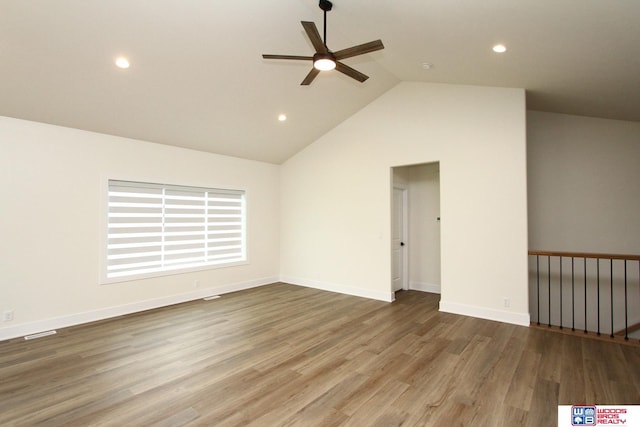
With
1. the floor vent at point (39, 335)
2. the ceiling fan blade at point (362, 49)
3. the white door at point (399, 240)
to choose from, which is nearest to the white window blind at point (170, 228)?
the floor vent at point (39, 335)

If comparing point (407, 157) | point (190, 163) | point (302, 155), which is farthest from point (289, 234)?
point (407, 157)

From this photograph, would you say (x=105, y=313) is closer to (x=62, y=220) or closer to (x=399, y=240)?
(x=62, y=220)

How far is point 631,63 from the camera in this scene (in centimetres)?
312

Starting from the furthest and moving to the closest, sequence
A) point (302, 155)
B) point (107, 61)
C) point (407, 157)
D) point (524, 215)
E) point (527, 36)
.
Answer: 1. point (302, 155)
2. point (407, 157)
3. point (524, 215)
4. point (107, 61)
5. point (527, 36)

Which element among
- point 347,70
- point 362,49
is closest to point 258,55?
point 347,70

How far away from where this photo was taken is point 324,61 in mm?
2922

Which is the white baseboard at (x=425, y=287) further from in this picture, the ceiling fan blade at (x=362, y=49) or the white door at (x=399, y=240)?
the ceiling fan blade at (x=362, y=49)

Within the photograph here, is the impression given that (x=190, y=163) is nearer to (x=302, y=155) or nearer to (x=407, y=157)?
(x=302, y=155)

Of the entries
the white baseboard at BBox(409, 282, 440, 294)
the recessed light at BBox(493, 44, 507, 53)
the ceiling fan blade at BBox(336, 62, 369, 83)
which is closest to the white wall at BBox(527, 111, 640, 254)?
the white baseboard at BBox(409, 282, 440, 294)

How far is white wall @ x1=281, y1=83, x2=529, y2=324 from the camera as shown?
4.40 metres

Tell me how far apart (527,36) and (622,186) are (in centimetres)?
348

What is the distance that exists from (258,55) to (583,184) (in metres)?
5.36

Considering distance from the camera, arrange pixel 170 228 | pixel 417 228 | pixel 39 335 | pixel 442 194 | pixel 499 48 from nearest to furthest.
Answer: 1. pixel 499 48
2. pixel 39 335
3. pixel 442 194
4. pixel 170 228
5. pixel 417 228

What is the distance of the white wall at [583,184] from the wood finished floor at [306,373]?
6.50 feet
